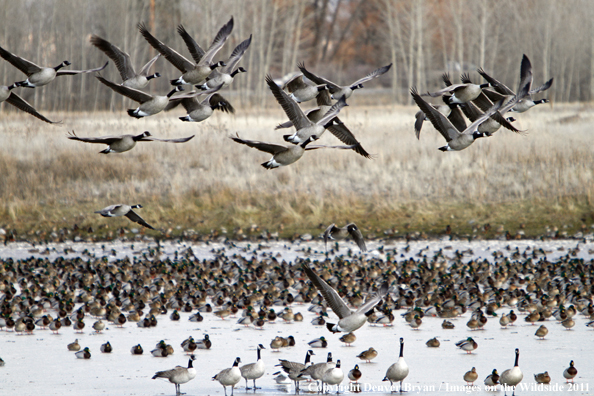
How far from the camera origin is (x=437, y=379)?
30.0 ft

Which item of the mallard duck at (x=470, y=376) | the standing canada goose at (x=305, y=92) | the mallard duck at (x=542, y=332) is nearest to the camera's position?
the standing canada goose at (x=305, y=92)

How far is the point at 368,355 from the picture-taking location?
389 inches

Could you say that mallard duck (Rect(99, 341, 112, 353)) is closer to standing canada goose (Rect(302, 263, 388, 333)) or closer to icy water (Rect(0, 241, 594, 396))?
icy water (Rect(0, 241, 594, 396))

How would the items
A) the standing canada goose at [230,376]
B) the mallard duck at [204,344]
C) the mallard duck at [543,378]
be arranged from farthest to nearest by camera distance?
the mallard duck at [204,344]
the mallard duck at [543,378]
the standing canada goose at [230,376]

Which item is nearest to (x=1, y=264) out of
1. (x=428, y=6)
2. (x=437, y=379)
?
(x=437, y=379)

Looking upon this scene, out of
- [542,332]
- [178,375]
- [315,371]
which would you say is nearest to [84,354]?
[178,375]

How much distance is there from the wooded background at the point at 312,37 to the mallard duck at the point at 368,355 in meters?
24.2

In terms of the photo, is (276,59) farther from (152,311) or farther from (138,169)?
(152,311)

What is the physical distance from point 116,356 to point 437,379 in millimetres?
4599

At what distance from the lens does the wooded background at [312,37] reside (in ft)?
128

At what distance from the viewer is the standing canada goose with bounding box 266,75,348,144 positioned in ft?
21.7

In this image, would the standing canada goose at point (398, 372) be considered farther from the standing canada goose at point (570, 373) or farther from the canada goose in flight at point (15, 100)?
the canada goose in flight at point (15, 100)

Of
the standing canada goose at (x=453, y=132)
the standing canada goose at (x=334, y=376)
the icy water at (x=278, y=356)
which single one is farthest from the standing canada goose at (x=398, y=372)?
the standing canada goose at (x=453, y=132)

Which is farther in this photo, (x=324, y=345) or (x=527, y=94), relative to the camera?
(x=324, y=345)
